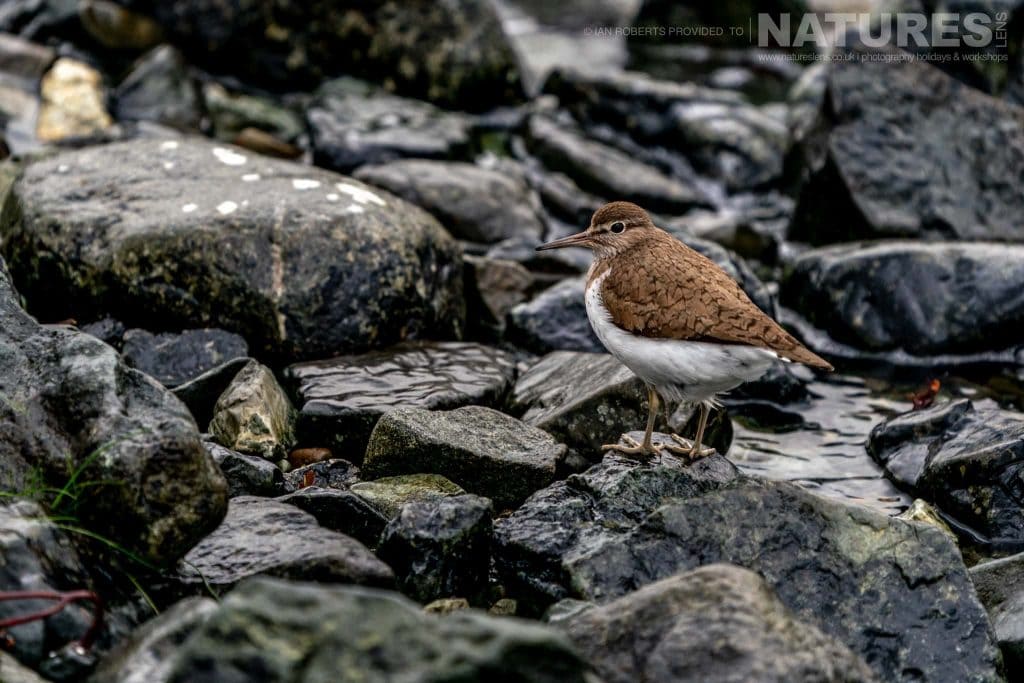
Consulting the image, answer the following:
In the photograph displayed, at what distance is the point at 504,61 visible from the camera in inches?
570

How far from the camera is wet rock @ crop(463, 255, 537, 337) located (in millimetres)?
9445

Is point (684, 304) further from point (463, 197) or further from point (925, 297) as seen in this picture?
point (463, 197)

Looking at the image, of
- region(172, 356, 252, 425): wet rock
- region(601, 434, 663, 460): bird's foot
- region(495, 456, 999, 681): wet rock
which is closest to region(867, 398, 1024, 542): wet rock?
region(495, 456, 999, 681): wet rock

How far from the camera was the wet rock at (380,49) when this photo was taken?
46.3 feet

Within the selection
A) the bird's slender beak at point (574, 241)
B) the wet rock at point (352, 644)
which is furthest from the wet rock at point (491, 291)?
the wet rock at point (352, 644)

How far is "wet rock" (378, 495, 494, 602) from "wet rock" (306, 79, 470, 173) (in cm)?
676

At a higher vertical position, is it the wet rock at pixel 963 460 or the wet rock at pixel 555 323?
the wet rock at pixel 555 323

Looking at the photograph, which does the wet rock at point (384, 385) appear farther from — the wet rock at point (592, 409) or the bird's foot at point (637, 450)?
the bird's foot at point (637, 450)

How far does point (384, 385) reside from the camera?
291 inches

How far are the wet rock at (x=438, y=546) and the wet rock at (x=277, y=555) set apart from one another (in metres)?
0.33

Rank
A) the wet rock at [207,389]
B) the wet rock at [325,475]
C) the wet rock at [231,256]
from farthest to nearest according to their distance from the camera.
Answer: the wet rock at [231,256] → the wet rock at [207,389] → the wet rock at [325,475]


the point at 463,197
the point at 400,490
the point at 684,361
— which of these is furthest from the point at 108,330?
Result: the point at 684,361

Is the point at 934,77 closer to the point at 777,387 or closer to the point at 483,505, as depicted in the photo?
the point at 777,387

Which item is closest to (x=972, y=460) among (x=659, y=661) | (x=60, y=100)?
(x=659, y=661)
